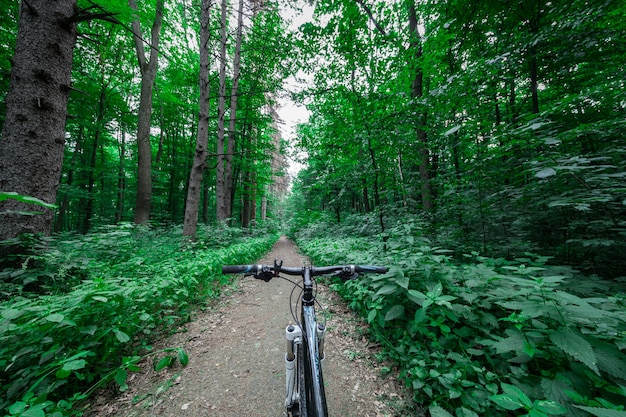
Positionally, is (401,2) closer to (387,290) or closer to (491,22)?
(491,22)

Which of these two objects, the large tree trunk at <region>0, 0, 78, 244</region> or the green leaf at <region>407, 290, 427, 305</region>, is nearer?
the green leaf at <region>407, 290, 427, 305</region>

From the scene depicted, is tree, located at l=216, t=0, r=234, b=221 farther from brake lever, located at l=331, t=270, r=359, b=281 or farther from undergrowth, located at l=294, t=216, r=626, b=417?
undergrowth, located at l=294, t=216, r=626, b=417

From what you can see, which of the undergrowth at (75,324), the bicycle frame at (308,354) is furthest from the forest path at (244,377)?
the bicycle frame at (308,354)

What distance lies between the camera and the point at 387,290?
8.83ft

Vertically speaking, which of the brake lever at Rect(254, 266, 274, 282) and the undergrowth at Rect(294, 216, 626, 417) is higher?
the brake lever at Rect(254, 266, 274, 282)

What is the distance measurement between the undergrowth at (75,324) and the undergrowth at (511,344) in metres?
2.98

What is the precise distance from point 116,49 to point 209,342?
16.4 m

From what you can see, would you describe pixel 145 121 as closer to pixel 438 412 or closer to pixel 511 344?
pixel 438 412

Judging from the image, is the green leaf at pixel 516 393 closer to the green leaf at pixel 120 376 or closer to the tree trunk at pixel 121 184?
the green leaf at pixel 120 376

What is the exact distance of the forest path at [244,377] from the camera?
218 centimetres

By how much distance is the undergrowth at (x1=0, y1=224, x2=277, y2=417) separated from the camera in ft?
5.95

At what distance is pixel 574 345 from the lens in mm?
1417

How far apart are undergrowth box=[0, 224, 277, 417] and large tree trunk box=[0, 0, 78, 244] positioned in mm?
669

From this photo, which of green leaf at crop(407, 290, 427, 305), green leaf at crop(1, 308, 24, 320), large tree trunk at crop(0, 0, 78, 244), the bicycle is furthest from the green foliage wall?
large tree trunk at crop(0, 0, 78, 244)
